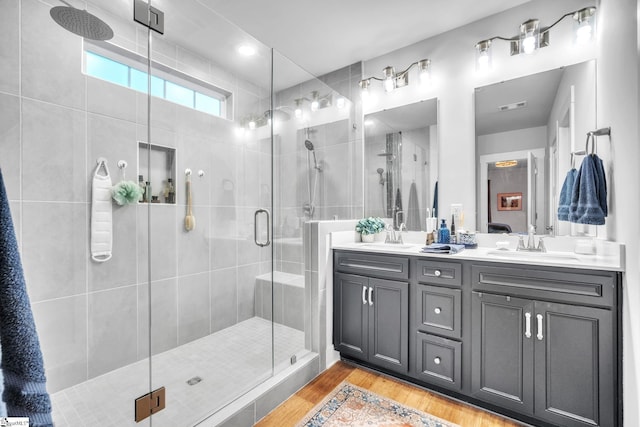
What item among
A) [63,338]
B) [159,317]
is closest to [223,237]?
[159,317]

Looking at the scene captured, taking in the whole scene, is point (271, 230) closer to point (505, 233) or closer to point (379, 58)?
point (505, 233)

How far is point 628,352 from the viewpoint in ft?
4.25

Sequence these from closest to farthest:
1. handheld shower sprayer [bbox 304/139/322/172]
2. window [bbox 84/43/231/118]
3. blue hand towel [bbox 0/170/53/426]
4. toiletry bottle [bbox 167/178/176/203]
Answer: blue hand towel [bbox 0/170/53/426] → window [bbox 84/43/231/118] → toiletry bottle [bbox 167/178/176/203] → handheld shower sprayer [bbox 304/139/322/172]

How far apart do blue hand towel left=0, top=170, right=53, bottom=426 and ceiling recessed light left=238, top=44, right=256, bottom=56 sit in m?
1.93

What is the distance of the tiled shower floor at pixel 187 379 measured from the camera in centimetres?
152

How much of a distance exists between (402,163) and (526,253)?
1256 mm

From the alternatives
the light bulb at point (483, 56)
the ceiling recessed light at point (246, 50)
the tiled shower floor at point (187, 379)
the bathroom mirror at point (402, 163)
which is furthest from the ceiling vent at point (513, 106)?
the tiled shower floor at point (187, 379)

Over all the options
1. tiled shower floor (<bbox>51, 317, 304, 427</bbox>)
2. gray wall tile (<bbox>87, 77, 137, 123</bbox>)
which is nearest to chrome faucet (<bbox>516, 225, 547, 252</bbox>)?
tiled shower floor (<bbox>51, 317, 304, 427</bbox>)

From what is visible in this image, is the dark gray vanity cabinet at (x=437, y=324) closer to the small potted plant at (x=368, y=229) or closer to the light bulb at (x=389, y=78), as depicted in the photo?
the small potted plant at (x=368, y=229)

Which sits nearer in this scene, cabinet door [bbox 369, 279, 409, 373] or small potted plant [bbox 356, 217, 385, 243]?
cabinet door [bbox 369, 279, 409, 373]

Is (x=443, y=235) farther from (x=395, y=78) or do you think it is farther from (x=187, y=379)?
(x=187, y=379)

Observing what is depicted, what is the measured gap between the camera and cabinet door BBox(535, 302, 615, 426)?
1.39 meters

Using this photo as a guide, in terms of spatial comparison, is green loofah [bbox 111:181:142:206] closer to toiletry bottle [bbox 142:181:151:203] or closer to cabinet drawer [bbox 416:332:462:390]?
toiletry bottle [bbox 142:181:151:203]

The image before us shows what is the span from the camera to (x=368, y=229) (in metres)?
2.64
